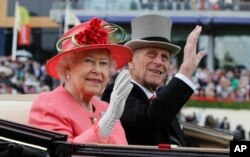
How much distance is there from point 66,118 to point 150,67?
34.2 inches

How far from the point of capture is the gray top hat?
3.44m

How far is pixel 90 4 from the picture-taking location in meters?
28.0

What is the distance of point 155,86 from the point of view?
3.42m

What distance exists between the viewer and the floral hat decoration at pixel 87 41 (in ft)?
9.20

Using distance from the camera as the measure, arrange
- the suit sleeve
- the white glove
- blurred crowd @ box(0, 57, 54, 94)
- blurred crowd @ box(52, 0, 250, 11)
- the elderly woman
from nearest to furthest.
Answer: the white glove, the elderly woman, the suit sleeve, blurred crowd @ box(0, 57, 54, 94), blurred crowd @ box(52, 0, 250, 11)

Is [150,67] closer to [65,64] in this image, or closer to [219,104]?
[65,64]

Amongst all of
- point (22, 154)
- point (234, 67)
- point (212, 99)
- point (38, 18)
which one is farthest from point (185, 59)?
point (38, 18)

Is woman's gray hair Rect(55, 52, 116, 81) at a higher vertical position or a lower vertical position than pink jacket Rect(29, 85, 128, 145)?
higher

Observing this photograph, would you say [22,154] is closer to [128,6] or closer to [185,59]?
[185,59]

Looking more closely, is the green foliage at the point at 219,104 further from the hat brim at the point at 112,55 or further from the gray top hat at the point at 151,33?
the hat brim at the point at 112,55

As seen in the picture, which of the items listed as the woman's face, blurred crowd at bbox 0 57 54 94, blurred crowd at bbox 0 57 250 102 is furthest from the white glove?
blurred crowd at bbox 0 57 250 102

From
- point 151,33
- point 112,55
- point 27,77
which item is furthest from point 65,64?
point 27,77

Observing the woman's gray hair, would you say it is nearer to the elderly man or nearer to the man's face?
the elderly man

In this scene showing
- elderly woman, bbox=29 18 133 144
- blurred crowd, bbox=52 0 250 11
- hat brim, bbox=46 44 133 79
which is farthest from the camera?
blurred crowd, bbox=52 0 250 11
